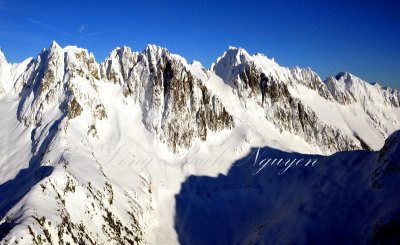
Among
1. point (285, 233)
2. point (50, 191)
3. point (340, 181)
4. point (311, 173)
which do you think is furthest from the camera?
point (311, 173)

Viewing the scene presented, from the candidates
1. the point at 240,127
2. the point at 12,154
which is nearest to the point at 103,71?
the point at 12,154

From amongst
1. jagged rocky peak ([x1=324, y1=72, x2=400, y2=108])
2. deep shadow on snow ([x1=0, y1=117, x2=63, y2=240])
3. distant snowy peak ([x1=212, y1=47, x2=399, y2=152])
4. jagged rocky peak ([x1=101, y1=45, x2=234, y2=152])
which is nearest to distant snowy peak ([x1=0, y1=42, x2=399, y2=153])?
jagged rocky peak ([x1=101, y1=45, x2=234, y2=152])

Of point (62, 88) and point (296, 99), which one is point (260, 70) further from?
point (62, 88)

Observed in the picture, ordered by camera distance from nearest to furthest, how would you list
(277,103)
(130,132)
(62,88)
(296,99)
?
1. (62,88)
2. (130,132)
3. (277,103)
4. (296,99)

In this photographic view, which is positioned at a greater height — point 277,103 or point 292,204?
point 277,103

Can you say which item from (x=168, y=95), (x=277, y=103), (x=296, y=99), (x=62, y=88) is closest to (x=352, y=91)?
(x=296, y=99)

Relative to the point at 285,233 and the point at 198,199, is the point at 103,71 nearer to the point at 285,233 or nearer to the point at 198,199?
the point at 198,199
